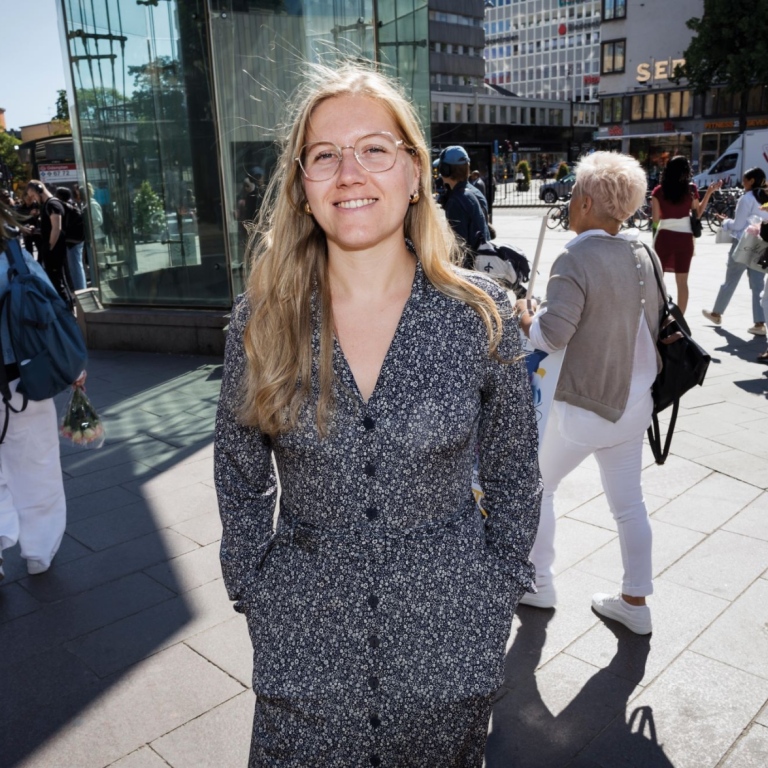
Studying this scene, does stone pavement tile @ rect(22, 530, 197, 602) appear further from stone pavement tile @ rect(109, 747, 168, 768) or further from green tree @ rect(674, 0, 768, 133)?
green tree @ rect(674, 0, 768, 133)

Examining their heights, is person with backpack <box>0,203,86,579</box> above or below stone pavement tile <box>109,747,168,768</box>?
above

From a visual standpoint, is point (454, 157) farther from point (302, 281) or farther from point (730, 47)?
point (730, 47)

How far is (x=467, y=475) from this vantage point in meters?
1.78

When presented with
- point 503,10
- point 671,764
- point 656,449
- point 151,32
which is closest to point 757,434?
point 656,449

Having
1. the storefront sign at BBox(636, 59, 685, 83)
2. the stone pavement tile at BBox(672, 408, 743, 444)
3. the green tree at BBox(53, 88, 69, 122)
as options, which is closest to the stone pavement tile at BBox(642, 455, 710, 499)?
the stone pavement tile at BBox(672, 408, 743, 444)

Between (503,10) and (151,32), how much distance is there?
144686mm

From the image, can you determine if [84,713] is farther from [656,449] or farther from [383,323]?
[656,449]

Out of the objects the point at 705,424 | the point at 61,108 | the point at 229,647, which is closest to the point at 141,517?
the point at 229,647

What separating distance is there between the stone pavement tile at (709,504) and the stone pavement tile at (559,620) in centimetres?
85

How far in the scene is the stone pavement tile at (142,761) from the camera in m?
2.63

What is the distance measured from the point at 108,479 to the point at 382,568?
13.6 ft

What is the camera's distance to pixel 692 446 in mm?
5547

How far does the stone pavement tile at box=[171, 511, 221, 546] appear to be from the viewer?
432 centimetres

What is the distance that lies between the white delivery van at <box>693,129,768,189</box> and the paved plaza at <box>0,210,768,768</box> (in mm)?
31766
